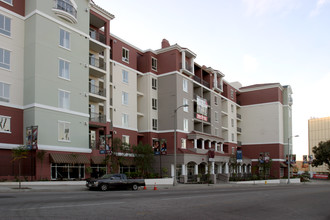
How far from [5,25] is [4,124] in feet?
29.9

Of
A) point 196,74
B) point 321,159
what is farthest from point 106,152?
point 321,159

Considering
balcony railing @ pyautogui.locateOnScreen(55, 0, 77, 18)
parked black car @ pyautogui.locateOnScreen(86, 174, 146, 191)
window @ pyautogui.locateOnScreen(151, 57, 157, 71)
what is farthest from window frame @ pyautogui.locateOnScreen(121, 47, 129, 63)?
parked black car @ pyautogui.locateOnScreen(86, 174, 146, 191)

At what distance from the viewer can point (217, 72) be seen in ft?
204

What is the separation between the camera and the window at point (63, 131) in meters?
33.9

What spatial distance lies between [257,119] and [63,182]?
51406 mm

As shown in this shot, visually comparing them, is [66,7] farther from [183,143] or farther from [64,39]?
[183,143]

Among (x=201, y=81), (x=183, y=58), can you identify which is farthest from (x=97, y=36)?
(x=201, y=81)

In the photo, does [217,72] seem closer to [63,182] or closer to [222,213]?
[63,182]

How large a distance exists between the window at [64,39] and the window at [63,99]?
481 cm

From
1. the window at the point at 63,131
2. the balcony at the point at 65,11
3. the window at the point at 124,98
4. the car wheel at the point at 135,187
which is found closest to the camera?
the car wheel at the point at 135,187

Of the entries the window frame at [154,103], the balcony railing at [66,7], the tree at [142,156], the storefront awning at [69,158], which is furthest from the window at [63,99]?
the window frame at [154,103]

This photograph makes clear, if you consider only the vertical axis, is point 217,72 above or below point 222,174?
above

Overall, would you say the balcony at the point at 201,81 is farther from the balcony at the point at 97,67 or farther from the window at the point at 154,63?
the balcony at the point at 97,67

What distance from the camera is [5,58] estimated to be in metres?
31.8
